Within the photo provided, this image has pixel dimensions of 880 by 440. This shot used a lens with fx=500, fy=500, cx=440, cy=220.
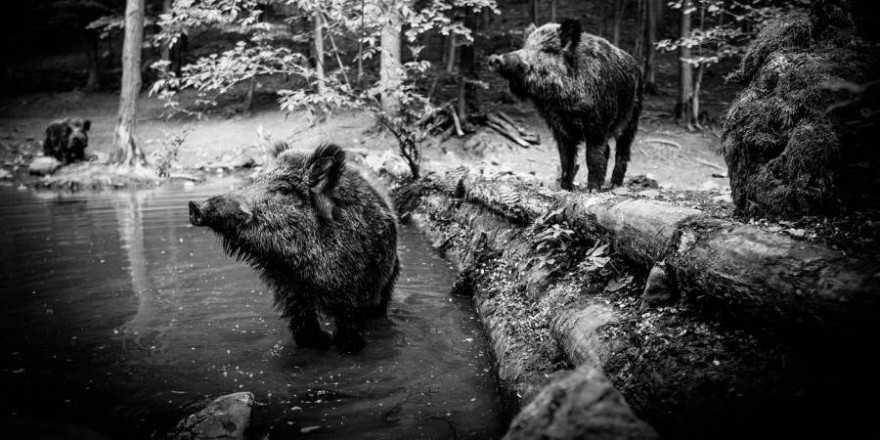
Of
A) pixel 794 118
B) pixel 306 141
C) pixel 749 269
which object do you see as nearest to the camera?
pixel 749 269

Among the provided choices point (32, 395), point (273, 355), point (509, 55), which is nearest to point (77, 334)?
point (32, 395)

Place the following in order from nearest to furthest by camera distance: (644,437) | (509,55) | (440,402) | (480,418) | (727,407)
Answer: (644,437)
(727,407)
(480,418)
(440,402)
(509,55)

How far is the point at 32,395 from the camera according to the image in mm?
3619

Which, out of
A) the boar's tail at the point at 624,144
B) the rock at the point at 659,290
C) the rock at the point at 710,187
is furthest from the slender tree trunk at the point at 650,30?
the rock at the point at 659,290

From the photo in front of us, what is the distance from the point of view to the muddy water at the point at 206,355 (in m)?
3.38

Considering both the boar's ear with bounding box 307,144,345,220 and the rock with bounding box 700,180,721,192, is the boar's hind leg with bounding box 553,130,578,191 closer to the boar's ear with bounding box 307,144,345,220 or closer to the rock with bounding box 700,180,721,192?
the rock with bounding box 700,180,721,192

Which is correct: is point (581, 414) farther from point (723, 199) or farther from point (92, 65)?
point (92, 65)

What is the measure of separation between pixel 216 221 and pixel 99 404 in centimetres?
152

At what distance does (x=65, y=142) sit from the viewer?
17547mm

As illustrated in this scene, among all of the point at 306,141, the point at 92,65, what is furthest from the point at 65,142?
the point at 92,65

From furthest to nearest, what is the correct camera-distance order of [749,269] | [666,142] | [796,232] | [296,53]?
[666,142] < [296,53] < [796,232] < [749,269]

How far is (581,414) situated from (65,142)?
21084 millimetres

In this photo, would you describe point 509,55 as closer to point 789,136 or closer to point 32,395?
point 789,136

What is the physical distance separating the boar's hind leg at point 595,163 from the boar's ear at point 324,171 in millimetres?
3687
